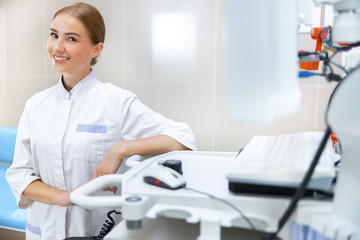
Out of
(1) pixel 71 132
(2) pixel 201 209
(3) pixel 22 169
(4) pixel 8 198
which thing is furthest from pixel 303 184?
(4) pixel 8 198

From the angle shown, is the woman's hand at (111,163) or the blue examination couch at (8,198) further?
the blue examination couch at (8,198)

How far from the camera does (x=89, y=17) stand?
154 centimetres

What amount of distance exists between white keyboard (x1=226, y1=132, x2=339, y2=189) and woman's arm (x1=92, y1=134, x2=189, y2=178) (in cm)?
46

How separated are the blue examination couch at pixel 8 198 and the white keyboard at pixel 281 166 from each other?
166 cm

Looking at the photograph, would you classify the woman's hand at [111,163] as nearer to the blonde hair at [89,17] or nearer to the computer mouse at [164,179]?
the computer mouse at [164,179]

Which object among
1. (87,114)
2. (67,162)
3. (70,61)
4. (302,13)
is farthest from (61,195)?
(302,13)

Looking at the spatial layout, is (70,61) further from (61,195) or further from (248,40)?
(248,40)

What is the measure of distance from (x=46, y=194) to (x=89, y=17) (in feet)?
2.57

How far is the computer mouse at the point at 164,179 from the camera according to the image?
74 cm

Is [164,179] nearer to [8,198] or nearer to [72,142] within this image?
[72,142]

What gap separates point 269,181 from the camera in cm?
64

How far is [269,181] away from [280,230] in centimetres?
9

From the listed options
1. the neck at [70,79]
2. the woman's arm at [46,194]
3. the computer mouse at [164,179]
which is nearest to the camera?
the computer mouse at [164,179]

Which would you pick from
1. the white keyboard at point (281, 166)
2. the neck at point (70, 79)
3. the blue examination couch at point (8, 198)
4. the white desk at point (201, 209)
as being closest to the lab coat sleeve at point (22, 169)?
the neck at point (70, 79)
